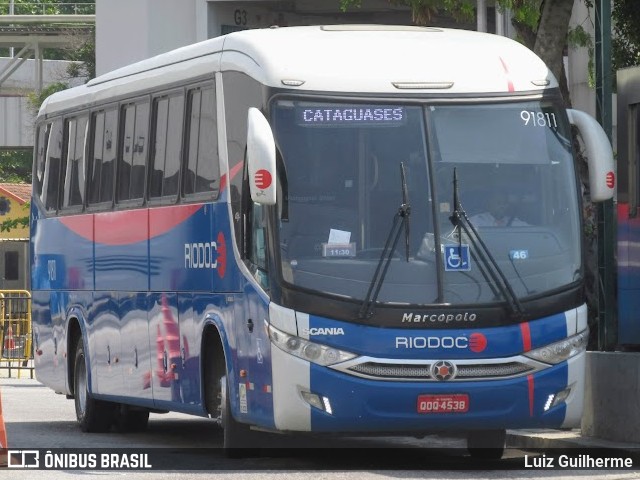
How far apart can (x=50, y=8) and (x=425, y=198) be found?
85.7 meters

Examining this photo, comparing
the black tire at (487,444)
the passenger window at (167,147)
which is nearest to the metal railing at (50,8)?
the passenger window at (167,147)

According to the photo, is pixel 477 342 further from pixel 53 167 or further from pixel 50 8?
pixel 50 8

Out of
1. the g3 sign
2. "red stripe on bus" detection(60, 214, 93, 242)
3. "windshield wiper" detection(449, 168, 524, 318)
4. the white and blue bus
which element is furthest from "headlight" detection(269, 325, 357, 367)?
the g3 sign

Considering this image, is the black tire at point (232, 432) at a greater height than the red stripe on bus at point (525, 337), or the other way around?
the red stripe on bus at point (525, 337)

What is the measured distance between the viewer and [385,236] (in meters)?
12.4

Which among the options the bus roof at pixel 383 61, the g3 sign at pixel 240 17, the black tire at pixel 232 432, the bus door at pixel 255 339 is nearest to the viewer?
the bus door at pixel 255 339

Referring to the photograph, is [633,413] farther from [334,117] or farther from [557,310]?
[334,117]

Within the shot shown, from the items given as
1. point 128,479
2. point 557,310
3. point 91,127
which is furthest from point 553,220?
point 91,127

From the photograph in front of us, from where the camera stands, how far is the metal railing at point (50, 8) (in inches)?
3560

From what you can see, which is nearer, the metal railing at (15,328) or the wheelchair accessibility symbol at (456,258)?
the wheelchair accessibility symbol at (456,258)

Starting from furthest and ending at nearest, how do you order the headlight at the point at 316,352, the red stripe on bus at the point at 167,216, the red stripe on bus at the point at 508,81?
1. the red stripe on bus at the point at 167,216
2. the red stripe on bus at the point at 508,81
3. the headlight at the point at 316,352

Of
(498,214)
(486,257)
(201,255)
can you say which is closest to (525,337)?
(486,257)

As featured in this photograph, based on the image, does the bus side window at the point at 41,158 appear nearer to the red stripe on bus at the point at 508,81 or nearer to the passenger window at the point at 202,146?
the passenger window at the point at 202,146

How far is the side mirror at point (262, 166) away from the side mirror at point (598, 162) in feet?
8.51
